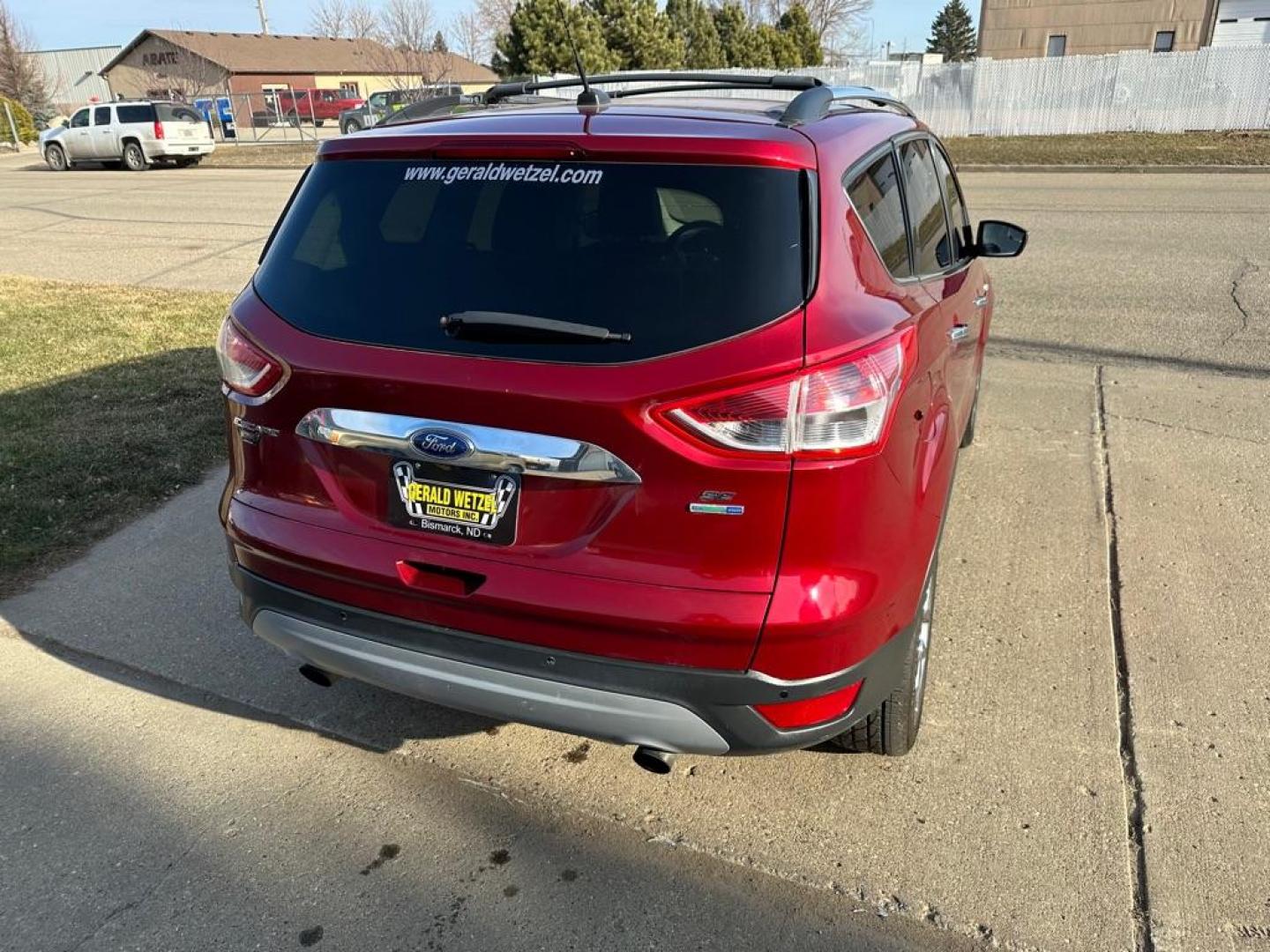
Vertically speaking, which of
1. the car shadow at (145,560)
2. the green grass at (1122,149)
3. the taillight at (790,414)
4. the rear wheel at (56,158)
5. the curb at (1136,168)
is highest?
the taillight at (790,414)

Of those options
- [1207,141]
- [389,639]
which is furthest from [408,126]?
[1207,141]

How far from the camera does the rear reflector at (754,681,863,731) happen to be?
7.11 ft

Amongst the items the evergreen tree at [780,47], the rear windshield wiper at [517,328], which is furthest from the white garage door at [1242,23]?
the rear windshield wiper at [517,328]

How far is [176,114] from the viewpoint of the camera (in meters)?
25.9

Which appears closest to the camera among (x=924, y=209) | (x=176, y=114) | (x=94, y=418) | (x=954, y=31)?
(x=924, y=209)

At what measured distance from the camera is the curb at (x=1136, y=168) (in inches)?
664

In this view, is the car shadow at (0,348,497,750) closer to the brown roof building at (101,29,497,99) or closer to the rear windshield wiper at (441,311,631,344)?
the rear windshield wiper at (441,311,631,344)

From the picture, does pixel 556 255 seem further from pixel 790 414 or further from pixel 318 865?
pixel 318 865

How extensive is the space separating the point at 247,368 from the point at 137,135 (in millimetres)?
27858

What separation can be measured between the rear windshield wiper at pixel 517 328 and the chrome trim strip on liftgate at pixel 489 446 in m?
0.22

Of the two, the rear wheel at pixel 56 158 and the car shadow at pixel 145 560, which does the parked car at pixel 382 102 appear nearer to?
the rear wheel at pixel 56 158

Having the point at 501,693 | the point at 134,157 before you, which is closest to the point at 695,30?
the point at 134,157

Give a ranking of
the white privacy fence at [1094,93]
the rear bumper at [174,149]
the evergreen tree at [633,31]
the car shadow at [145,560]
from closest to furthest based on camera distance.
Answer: the car shadow at [145,560] → the white privacy fence at [1094,93] → the rear bumper at [174,149] → the evergreen tree at [633,31]

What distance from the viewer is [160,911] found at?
7.77 feet
